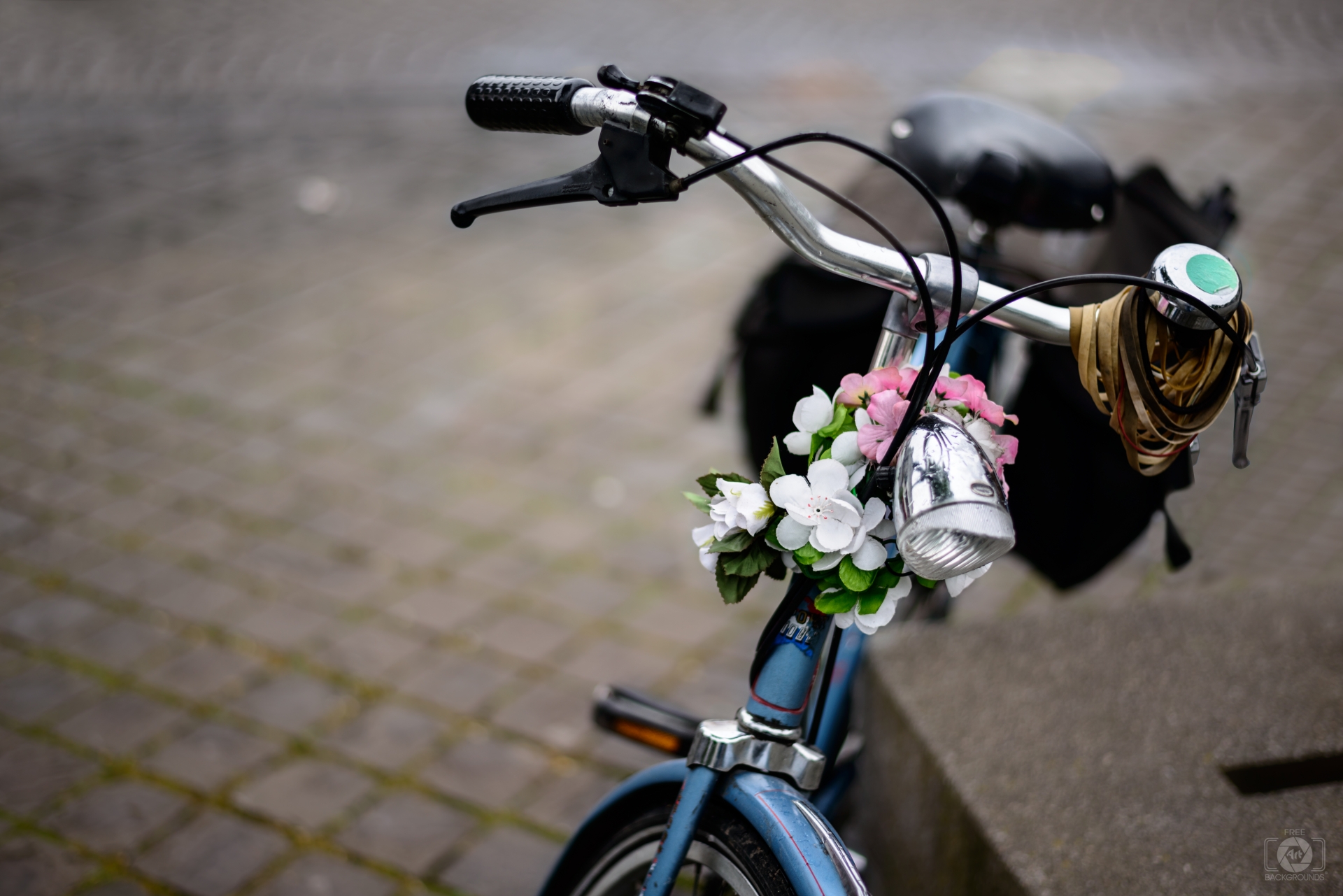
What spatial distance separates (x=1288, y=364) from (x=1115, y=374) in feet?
13.0

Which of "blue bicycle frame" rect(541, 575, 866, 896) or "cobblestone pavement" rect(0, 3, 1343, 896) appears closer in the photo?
"blue bicycle frame" rect(541, 575, 866, 896)

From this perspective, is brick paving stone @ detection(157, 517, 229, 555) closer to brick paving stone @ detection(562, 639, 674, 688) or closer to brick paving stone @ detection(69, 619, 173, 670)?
brick paving stone @ detection(69, 619, 173, 670)

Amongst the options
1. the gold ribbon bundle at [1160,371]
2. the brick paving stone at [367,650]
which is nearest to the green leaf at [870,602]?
the gold ribbon bundle at [1160,371]

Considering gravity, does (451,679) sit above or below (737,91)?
below

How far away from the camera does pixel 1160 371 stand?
1.22 m

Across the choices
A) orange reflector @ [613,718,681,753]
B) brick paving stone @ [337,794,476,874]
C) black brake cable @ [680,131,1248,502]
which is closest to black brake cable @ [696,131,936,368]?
black brake cable @ [680,131,1248,502]

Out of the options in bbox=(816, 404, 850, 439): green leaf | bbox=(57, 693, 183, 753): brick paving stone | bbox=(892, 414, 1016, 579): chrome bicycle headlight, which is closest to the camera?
bbox=(892, 414, 1016, 579): chrome bicycle headlight

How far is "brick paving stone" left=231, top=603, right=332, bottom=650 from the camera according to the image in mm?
3055

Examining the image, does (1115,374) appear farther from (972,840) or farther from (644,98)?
(972,840)

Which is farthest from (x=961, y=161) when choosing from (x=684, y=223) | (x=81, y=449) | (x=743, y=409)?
(x=684, y=223)

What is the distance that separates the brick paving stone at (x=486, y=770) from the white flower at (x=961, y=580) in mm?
1682

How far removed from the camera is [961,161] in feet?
6.54

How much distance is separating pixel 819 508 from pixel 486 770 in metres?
1.75

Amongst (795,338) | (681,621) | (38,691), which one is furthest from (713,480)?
(38,691)
